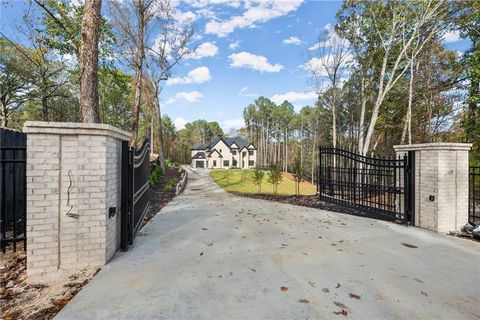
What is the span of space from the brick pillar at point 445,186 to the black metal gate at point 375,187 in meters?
0.35

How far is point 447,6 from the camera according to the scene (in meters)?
12.3

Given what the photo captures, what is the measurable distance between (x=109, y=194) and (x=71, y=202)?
48 centimetres

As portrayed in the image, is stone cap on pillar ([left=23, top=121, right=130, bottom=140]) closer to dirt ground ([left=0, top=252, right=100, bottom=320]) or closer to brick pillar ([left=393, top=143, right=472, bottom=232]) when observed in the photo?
dirt ground ([left=0, top=252, right=100, bottom=320])

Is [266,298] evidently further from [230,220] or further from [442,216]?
[442,216]

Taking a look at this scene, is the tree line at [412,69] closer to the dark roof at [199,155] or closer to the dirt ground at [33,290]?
the dirt ground at [33,290]

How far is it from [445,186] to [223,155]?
40.1 m

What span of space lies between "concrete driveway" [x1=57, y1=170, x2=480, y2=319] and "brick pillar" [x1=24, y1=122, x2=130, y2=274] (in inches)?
22.5

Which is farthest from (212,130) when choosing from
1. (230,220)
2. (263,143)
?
(230,220)

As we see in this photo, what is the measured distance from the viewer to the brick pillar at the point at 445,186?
5043 mm

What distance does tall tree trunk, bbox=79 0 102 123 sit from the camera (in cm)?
522

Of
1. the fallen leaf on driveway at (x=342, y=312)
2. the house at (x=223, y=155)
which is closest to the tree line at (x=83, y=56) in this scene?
the fallen leaf on driveway at (x=342, y=312)

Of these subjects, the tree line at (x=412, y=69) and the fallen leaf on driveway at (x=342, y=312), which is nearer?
the fallen leaf on driveway at (x=342, y=312)

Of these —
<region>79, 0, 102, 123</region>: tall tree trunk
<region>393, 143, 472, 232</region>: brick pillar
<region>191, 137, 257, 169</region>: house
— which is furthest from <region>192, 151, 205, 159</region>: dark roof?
<region>393, 143, 472, 232</region>: brick pillar

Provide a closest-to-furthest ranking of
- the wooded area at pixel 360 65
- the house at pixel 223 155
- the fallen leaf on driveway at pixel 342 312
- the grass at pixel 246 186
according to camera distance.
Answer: the fallen leaf on driveway at pixel 342 312 → the wooded area at pixel 360 65 → the grass at pixel 246 186 → the house at pixel 223 155
